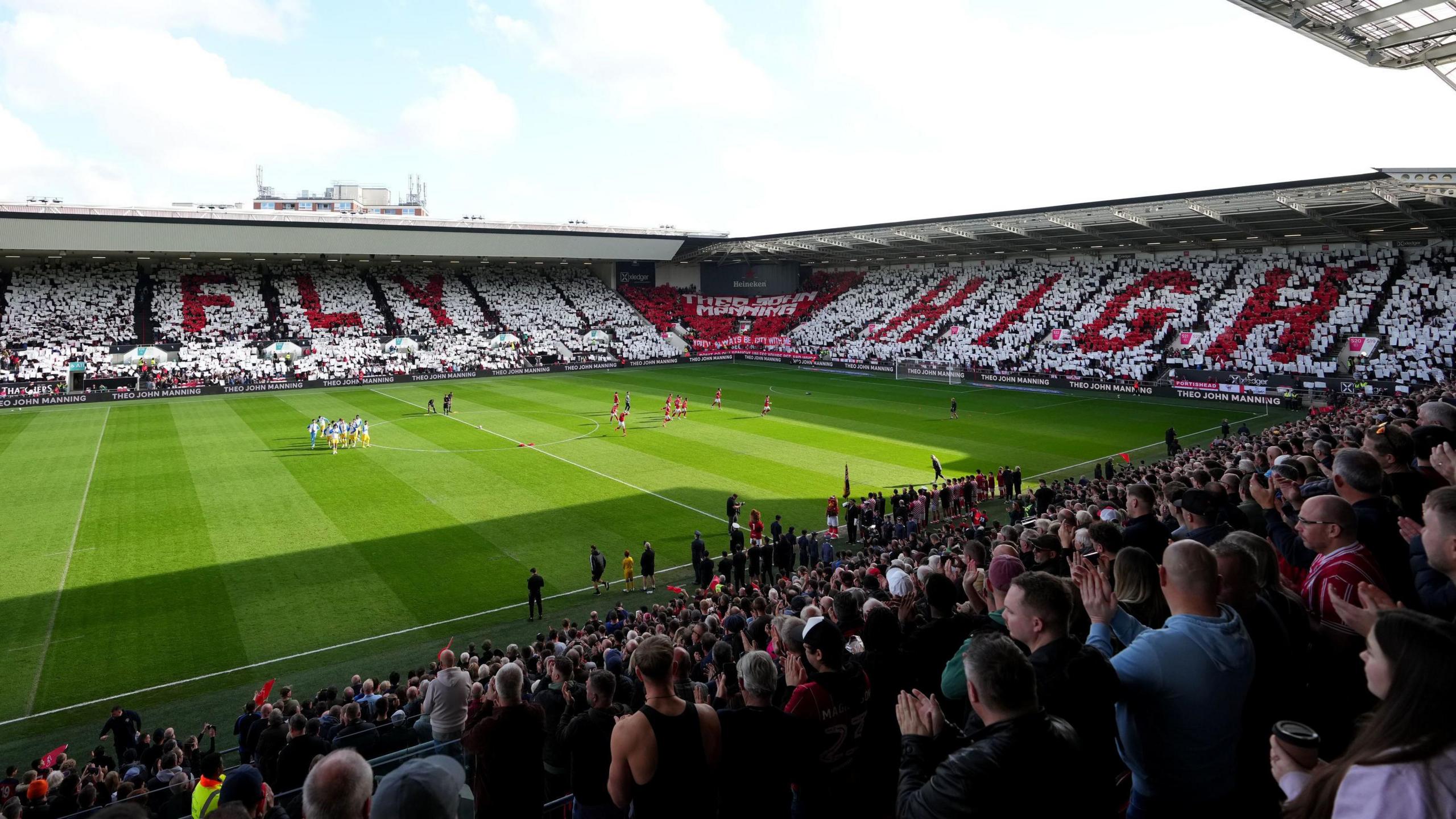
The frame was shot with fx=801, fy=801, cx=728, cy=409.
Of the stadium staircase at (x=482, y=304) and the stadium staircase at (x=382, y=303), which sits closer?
the stadium staircase at (x=382, y=303)

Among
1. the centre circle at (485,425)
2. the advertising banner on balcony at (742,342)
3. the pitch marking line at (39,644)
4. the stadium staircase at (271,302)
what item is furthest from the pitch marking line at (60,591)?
the advertising banner on balcony at (742,342)

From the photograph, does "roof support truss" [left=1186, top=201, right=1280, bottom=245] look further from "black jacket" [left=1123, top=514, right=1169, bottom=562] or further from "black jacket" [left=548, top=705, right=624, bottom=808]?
"black jacket" [left=548, top=705, right=624, bottom=808]

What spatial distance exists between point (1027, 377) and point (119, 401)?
55913mm

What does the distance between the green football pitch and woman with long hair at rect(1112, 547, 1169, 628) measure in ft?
41.7

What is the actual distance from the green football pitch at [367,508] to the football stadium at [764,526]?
0.16 m

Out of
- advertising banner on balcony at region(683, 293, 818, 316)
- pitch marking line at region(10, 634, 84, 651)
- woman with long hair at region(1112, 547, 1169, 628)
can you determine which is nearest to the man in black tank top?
woman with long hair at region(1112, 547, 1169, 628)

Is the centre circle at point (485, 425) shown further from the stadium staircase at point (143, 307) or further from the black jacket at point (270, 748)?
the stadium staircase at point (143, 307)

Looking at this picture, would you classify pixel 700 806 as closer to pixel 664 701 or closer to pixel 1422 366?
pixel 664 701

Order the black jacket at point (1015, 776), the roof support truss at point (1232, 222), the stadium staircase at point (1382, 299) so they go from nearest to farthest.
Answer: the black jacket at point (1015, 776) → the roof support truss at point (1232, 222) → the stadium staircase at point (1382, 299)

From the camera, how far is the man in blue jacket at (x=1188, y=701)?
3674mm

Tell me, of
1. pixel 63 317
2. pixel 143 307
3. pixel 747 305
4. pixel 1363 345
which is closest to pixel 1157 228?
pixel 1363 345

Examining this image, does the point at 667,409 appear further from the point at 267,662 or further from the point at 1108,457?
the point at 267,662

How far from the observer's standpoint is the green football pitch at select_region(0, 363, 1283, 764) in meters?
14.6

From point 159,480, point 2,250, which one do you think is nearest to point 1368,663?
point 159,480
